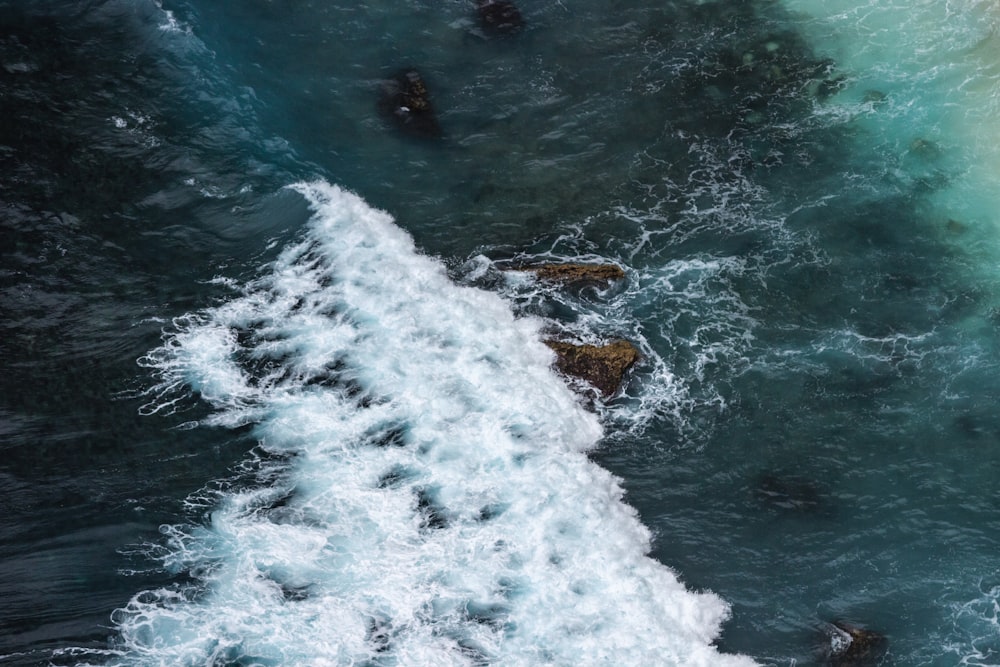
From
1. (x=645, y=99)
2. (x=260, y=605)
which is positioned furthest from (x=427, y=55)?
(x=260, y=605)

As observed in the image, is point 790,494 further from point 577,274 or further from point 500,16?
point 500,16

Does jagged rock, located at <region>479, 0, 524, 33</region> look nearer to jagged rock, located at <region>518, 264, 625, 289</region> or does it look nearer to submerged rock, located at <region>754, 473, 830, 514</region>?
jagged rock, located at <region>518, 264, 625, 289</region>

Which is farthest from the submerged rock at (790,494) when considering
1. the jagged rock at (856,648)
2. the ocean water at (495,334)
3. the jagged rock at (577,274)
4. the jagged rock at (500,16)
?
the jagged rock at (500,16)

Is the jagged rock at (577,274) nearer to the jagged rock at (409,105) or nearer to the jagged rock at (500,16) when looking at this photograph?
the jagged rock at (409,105)

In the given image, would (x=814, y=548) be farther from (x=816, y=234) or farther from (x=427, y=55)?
(x=427, y=55)

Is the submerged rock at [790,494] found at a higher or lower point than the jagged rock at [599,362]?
lower
